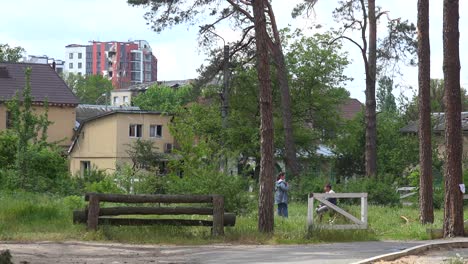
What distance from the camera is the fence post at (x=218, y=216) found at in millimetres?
19719

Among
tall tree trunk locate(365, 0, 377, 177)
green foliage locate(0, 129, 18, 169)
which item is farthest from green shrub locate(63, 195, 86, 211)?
tall tree trunk locate(365, 0, 377, 177)

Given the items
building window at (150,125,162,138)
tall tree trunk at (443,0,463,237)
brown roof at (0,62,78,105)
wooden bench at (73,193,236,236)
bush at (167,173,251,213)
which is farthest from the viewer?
building window at (150,125,162,138)

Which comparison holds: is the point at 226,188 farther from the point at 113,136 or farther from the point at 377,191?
the point at 113,136

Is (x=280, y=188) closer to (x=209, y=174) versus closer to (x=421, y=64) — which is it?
(x=209, y=174)

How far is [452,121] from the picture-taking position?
2161 centimetres

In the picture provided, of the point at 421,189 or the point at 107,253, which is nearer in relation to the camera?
the point at 107,253

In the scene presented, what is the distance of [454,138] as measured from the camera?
71.3ft

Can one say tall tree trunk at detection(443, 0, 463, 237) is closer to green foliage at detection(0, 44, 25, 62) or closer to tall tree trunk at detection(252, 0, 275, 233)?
tall tree trunk at detection(252, 0, 275, 233)

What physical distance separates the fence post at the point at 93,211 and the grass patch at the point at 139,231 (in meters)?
0.18

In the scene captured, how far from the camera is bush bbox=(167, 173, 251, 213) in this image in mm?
23438

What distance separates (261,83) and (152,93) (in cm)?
11715

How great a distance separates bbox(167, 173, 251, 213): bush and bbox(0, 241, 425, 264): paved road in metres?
4.74

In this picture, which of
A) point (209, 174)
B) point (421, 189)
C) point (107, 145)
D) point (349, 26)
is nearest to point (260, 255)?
point (209, 174)

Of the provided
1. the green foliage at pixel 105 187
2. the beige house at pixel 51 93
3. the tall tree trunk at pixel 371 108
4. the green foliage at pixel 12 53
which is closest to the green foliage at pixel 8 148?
the green foliage at pixel 105 187
